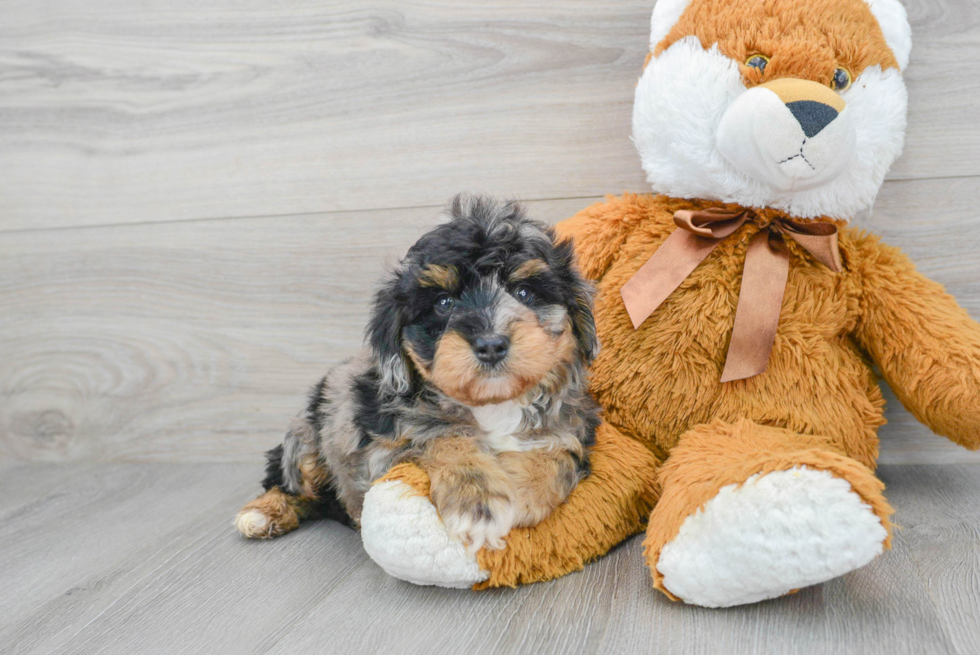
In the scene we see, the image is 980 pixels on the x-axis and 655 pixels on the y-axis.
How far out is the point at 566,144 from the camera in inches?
73.0

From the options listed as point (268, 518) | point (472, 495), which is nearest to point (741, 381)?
point (472, 495)

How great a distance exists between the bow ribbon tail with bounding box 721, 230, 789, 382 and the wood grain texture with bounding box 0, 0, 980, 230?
502 millimetres

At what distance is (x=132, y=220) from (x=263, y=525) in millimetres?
1055

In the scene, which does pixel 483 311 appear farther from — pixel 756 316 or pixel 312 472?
pixel 312 472

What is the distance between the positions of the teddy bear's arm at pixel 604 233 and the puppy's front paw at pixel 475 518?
0.56 m

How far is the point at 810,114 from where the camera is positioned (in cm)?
127

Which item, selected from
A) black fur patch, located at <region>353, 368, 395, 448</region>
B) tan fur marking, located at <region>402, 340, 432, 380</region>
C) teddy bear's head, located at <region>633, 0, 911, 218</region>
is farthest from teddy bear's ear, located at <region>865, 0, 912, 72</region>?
black fur patch, located at <region>353, 368, 395, 448</region>

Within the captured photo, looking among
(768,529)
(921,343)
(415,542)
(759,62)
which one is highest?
(759,62)

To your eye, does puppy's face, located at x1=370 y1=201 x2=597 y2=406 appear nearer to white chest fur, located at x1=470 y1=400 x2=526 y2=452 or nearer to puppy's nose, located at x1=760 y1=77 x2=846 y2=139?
white chest fur, located at x1=470 y1=400 x2=526 y2=452

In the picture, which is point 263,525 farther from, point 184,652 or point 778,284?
point 778,284

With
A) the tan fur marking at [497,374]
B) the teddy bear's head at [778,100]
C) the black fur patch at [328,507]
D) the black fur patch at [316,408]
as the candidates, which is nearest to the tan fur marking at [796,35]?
the teddy bear's head at [778,100]

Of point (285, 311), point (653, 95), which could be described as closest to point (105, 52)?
point (285, 311)

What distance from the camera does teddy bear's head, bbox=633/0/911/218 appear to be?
1.29 metres

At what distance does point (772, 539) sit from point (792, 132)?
694mm
